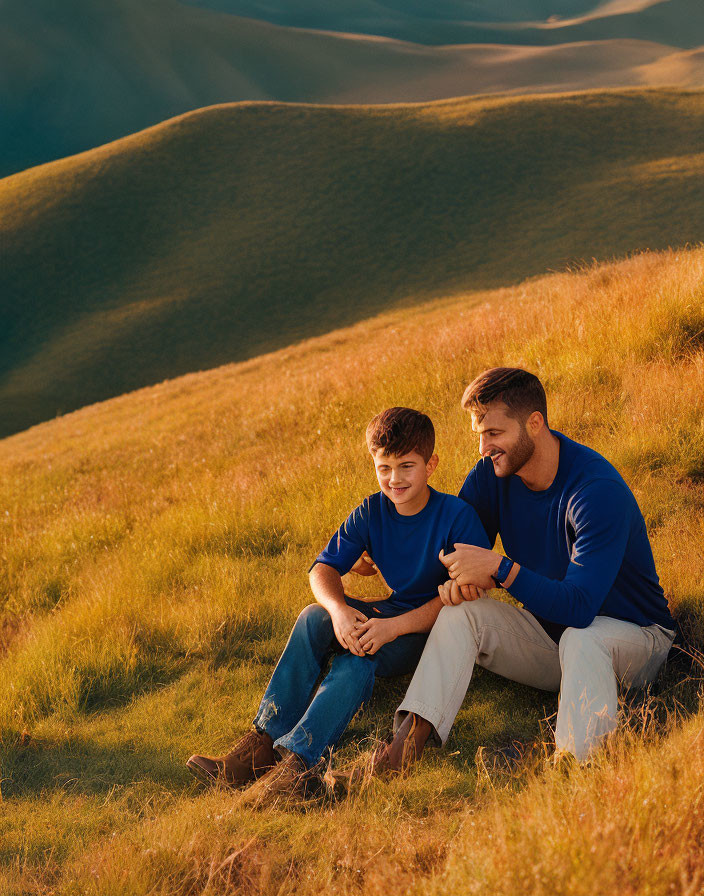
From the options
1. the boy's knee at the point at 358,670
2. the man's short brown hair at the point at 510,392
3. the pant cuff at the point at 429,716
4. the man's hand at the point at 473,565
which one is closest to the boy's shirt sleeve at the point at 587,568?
the man's hand at the point at 473,565

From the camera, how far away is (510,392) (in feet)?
12.4

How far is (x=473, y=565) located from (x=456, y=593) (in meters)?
0.22

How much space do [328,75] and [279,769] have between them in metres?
201

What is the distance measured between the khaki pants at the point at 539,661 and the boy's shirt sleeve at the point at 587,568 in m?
0.16

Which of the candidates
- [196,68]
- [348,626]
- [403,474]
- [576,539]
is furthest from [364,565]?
[196,68]

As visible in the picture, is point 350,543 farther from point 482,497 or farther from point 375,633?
point 482,497

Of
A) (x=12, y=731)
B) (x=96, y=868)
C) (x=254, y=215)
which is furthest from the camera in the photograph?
(x=254, y=215)

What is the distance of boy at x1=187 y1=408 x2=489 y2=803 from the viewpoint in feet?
12.4

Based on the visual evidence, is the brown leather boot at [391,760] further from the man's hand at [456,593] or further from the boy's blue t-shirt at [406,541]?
the boy's blue t-shirt at [406,541]

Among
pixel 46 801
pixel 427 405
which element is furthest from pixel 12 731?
pixel 427 405

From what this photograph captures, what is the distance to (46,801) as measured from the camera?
3.80 metres

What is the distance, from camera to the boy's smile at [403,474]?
4.03 m

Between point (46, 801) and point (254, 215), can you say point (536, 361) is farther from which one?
point (254, 215)

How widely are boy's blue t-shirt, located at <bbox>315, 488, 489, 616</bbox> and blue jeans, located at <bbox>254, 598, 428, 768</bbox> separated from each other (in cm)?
26
